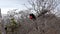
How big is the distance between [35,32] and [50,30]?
2.55ft

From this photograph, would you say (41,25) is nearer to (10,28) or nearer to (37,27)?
(37,27)

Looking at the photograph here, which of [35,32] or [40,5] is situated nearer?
[35,32]

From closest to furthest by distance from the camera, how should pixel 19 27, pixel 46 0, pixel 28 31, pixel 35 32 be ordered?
pixel 35 32 → pixel 28 31 → pixel 19 27 → pixel 46 0

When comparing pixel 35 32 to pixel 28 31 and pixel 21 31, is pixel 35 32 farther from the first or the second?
pixel 21 31

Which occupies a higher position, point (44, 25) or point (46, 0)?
point (46, 0)

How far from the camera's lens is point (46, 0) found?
43.6ft

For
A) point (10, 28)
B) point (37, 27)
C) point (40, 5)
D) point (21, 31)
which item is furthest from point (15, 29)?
point (40, 5)

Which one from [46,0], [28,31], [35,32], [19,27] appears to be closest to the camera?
[35,32]

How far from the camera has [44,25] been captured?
8266 mm

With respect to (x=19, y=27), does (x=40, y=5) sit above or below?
above

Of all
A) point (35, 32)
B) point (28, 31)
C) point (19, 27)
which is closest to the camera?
point (35, 32)

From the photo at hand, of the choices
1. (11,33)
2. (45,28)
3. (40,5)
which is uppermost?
(40,5)

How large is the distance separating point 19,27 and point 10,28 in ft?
1.98

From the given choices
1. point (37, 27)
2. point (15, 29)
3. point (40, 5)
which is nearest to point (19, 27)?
point (15, 29)
